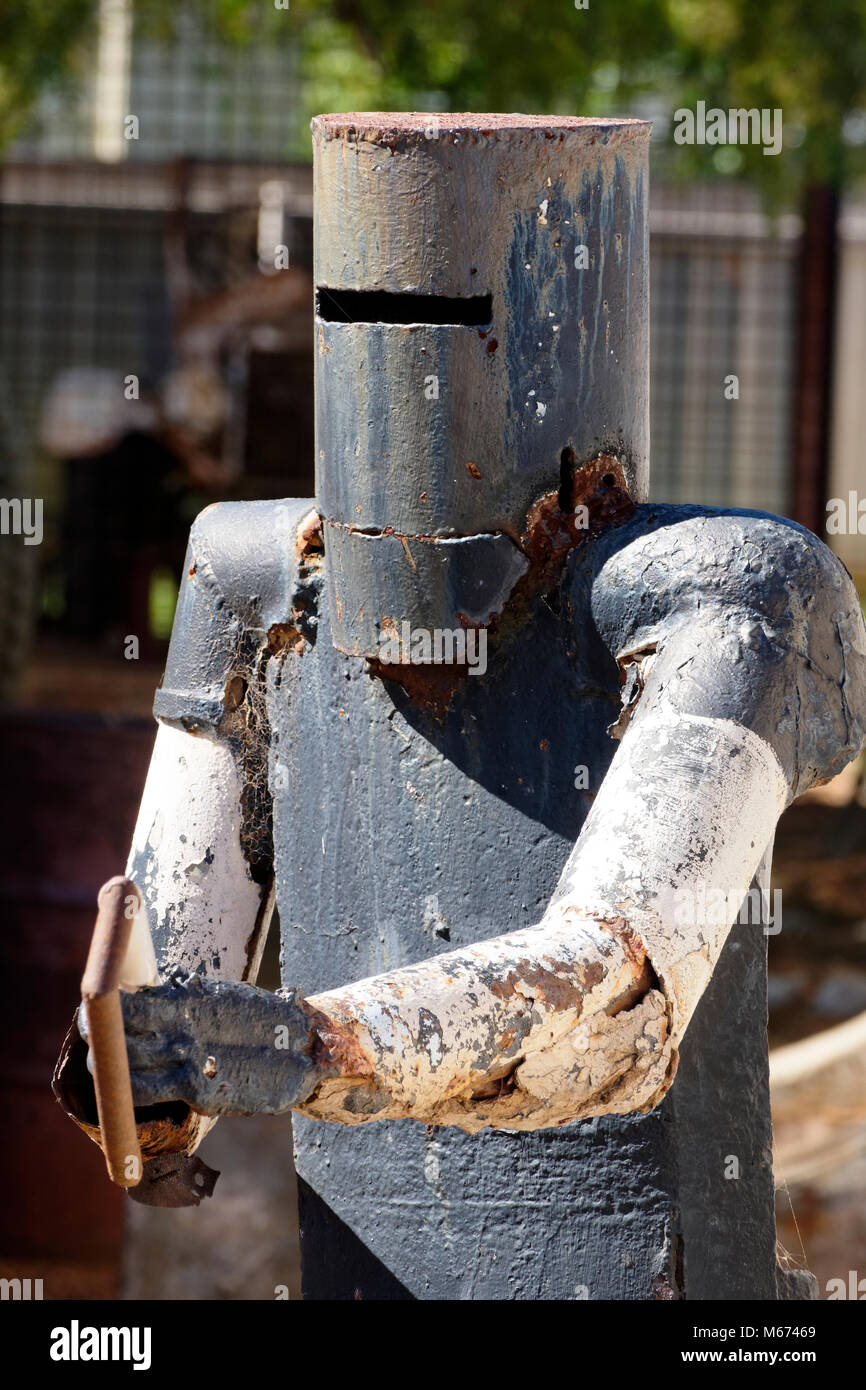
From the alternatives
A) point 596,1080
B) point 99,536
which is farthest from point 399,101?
point 596,1080

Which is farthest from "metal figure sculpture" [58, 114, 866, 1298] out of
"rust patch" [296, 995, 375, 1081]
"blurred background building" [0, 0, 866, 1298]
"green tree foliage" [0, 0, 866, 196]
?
"green tree foliage" [0, 0, 866, 196]

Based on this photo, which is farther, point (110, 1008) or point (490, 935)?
point (490, 935)

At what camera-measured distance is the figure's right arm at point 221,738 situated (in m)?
2.10

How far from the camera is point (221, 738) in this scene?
2.13m

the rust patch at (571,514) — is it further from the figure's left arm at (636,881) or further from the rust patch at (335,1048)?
the rust patch at (335,1048)

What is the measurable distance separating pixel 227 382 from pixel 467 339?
280 inches

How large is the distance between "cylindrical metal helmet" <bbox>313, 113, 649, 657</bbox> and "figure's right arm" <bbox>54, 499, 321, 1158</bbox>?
0.58 ft

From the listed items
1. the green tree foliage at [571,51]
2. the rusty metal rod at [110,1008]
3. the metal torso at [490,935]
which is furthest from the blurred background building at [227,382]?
the rusty metal rod at [110,1008]

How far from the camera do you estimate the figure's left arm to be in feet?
4.96

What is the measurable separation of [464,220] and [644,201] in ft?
0.77

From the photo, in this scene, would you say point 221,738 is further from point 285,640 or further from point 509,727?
point 509,727

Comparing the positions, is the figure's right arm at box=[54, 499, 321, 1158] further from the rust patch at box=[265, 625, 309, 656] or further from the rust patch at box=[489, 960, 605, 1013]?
the rust patch at box=[489, 960, 605, 1013]

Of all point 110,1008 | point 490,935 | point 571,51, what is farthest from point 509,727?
point 571,51

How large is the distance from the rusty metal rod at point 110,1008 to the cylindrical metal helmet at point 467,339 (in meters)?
0.62
